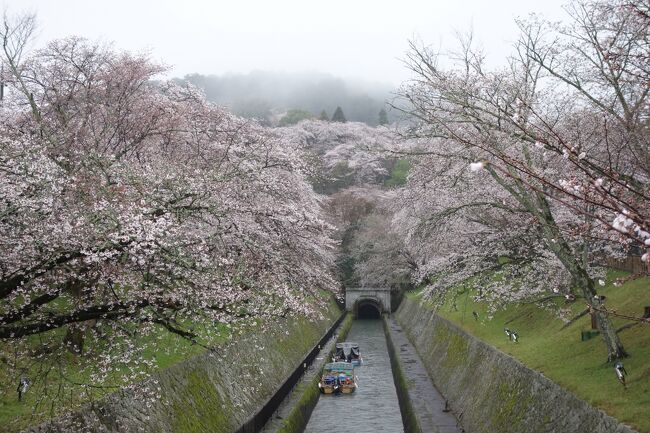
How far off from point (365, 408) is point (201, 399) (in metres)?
13.1

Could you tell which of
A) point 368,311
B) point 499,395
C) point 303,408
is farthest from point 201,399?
point 368,311

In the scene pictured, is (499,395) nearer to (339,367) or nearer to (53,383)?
(53,383)

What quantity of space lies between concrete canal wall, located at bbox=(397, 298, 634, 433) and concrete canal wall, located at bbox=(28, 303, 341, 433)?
7.04 meters

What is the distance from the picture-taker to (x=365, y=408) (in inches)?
1120

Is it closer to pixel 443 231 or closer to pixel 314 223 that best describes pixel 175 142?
pixel 314 223

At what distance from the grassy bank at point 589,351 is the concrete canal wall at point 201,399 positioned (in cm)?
798

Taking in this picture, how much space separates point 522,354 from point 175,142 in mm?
16053

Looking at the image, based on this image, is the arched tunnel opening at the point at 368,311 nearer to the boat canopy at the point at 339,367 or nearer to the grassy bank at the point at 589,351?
the boat canopy at the point at 339,367

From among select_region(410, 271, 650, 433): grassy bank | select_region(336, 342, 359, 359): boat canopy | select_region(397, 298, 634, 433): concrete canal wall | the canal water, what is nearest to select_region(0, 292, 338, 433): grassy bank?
select_region(397, 298, 634, 433): concrete canal wall

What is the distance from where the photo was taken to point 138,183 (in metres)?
12.6

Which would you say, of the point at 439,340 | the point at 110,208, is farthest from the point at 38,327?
the point at 439,340

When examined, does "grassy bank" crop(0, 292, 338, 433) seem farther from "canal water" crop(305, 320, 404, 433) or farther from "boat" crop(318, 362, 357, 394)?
"boat" crop(318, 362, 357, 394)

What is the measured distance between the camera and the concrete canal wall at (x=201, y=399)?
12148 mm

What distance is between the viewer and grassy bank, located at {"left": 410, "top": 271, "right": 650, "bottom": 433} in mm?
11562
